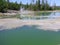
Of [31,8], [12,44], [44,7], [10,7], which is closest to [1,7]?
[10,7]

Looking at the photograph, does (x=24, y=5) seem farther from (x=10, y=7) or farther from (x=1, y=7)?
(x=1, y=7)

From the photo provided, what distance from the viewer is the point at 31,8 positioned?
71000 millimetres

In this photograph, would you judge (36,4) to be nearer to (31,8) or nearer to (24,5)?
(31,8)

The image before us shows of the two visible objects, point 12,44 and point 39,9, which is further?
point 39,9

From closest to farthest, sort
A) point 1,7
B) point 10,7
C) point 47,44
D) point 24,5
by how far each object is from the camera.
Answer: point 47,44
point 1,7
point 10,7
point 24,5

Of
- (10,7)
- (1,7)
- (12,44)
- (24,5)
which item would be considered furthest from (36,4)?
(12,44)

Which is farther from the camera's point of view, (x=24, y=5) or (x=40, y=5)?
(x=24, y=5)

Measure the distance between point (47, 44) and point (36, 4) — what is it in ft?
201

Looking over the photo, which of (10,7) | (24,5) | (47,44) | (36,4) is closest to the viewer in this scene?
(47,44)

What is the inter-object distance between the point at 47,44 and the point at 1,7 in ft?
134

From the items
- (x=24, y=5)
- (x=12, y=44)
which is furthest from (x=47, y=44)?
(x=24, y=5)

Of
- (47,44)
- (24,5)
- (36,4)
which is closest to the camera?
(47,44)

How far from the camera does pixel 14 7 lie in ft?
212

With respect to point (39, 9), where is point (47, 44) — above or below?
above
